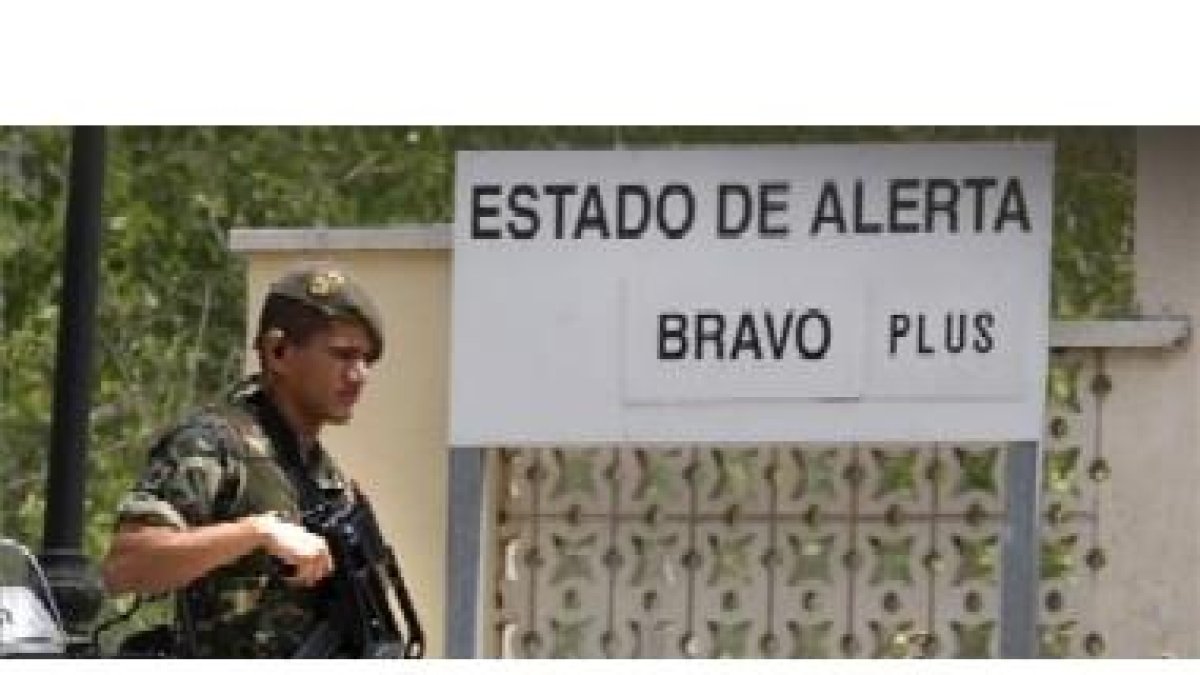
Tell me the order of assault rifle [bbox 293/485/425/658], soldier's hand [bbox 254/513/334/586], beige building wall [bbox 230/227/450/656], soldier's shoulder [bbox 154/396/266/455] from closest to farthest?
soldier's hand [bbox 254/513/334/586] → soldier's shoulder [bbox 154/396/266/455] → assault rifle [bbox 293/485/425/658] → beige building wall [bbox 230/227/450/656]

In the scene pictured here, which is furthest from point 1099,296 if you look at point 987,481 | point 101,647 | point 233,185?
point 101,647

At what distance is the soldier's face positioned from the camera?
300 inches

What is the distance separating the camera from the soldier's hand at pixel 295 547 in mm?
7328

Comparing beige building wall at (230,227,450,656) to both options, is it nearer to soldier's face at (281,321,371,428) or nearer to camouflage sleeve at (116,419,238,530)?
soldier's face at (281,321,371,428)

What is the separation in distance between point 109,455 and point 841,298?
831 centimetres

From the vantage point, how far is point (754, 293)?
884 cm

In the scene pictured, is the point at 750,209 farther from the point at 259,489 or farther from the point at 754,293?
the point at 259,489

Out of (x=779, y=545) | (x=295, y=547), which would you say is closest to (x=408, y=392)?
(x=779, y=545)

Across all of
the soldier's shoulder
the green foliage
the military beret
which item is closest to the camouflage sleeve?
the soldier's shoulder

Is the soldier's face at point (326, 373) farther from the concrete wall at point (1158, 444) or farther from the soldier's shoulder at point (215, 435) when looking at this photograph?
the concrete wall at point (1158, 444)

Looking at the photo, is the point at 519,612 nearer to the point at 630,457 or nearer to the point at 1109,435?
the point at 630,457

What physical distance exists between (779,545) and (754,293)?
608 millimetres

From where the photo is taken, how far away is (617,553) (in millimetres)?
9180

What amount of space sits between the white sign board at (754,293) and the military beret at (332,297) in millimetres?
1201
